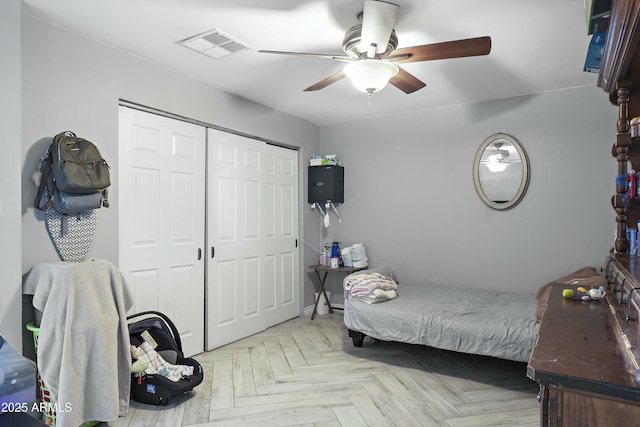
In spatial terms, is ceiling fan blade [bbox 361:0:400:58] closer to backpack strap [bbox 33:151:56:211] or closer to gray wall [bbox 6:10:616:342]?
gray wall [bbox 6:10:616:342]

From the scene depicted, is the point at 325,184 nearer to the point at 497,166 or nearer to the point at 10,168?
the point at 497,166

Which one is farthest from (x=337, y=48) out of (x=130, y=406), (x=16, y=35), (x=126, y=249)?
(x=130, y=406)

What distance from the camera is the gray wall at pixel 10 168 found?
208 centimetres

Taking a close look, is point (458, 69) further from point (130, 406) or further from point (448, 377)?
point (130, 406)

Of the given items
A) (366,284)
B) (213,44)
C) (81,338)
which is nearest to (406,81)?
(213,44)

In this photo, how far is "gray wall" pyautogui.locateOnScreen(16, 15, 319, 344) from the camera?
2.34 meters

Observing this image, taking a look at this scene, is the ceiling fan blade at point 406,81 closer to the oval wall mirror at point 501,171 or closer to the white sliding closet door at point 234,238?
the oval wall mirror at point 501,171

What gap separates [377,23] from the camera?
2.09 meters

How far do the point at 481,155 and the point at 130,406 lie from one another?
13.0ft

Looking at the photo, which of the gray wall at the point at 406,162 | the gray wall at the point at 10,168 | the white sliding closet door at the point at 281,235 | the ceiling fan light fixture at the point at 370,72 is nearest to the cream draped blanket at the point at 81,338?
the gray wall at the point at 10,168

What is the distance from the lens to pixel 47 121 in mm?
2436

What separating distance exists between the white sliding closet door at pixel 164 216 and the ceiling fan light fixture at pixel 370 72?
5.67ft

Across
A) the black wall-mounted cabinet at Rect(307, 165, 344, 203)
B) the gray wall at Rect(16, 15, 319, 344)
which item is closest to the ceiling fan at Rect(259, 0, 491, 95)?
the gray wall at Rect(16, 15, 319, 344)

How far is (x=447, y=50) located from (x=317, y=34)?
0.91 m
